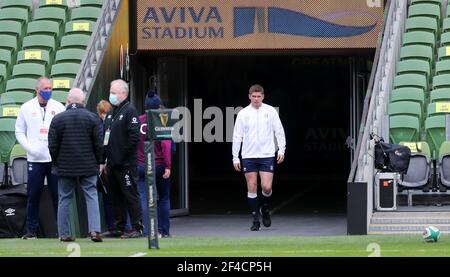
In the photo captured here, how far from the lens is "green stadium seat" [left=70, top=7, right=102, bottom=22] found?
20188 millimetres

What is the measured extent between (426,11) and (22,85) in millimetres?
7012

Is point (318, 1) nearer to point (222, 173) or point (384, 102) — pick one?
point (384, 102)

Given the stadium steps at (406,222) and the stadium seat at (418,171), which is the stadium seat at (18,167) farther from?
the stadium seat at (418,171)

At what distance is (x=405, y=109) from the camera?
18.0 meters

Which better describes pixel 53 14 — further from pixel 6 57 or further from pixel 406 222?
pixel 406 222

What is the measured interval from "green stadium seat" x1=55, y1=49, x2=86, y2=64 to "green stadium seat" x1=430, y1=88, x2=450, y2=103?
18.6ft

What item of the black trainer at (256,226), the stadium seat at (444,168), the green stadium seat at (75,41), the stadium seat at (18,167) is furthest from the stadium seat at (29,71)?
the stadium seat at (444,168)

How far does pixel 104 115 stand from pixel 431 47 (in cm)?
671

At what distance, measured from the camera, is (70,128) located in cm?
1374

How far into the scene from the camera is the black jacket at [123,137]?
46.3 ft

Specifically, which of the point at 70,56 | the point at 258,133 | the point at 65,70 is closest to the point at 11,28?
the point at 70,56

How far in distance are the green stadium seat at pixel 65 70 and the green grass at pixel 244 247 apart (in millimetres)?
4931

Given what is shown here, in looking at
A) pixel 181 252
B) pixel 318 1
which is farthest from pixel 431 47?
pixel 181 252

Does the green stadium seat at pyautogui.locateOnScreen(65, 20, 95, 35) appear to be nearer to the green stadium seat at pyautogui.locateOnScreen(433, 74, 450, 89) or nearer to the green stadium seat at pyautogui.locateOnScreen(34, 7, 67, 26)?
the green stadium seat at pyautogui.locateOnScreen(34, 7, 67, 26)
